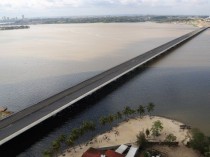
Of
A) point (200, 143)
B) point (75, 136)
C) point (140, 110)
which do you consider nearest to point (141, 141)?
point (200, 143)

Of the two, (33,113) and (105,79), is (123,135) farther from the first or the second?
(105,79)

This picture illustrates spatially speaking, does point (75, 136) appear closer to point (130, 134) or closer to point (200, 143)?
point (130, 134)

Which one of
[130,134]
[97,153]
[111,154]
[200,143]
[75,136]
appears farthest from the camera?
[130,134]

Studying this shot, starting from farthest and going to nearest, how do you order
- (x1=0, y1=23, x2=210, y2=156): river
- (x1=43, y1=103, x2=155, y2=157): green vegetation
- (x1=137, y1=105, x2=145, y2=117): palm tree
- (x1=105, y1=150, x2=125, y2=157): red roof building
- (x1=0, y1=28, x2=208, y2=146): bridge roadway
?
(x1=0, y1=23, x2=210, y2=156): river < (x1=137, y1=105, x2=145, y2=117): palm tree < (x1=0, y1=28, x2=208, y2=146): bridge roadway < (x1=43, y1=103, x2=155, y2=157): green vegetation < (x1=105, y1=150, x2=125, y2=157): red roof building

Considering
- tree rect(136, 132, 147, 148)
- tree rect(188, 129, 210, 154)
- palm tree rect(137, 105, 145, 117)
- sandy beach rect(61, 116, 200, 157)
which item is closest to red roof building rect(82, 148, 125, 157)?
sandy beach rect(61, 116, 200, 157)

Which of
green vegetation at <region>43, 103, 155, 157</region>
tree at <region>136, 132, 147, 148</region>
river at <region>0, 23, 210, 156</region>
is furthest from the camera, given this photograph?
river at <region>0, 23, 210, 156</region>

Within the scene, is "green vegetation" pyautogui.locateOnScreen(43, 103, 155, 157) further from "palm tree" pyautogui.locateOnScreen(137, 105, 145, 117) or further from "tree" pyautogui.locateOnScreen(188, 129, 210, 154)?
"tree" pyautogui.locateOnScreen(188, 129, 210, 154)

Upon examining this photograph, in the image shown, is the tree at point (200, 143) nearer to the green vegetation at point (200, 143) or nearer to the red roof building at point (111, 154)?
the green vegetation at point (200, 143)

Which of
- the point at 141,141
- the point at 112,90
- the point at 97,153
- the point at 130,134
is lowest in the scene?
the point at 130,134
